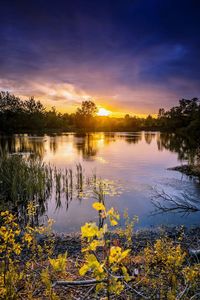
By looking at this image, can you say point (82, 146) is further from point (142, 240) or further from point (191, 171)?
point (142, 240)

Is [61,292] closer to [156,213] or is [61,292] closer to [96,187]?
[156,213]

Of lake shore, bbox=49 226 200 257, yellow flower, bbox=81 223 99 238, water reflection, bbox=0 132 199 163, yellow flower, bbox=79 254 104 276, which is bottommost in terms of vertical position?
lake shore, bbox=49 226 200 257

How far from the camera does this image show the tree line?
9357cm

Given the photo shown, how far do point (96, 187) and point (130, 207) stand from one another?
381 cm

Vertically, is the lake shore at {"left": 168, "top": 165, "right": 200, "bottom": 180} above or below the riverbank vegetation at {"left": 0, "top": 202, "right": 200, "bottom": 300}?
below

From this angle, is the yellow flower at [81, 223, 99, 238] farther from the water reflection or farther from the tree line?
the tree line

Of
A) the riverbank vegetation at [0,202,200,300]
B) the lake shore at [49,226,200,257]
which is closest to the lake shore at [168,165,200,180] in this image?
the lake shore at [49,226,200,257]

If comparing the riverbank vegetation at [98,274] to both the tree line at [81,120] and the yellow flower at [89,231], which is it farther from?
the tree line at [81,120]

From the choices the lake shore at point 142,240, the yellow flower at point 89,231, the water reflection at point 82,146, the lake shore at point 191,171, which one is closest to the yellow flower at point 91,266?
the yellow flower at point 89,231

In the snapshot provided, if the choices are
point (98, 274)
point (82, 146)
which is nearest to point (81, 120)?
point (82, 146)

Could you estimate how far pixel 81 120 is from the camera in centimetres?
13712

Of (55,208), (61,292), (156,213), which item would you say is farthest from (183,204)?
(61,292)

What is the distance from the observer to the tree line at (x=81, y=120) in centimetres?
9357

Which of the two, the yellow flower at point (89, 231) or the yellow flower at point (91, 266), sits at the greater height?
the yellow flower at point (89, 231)
